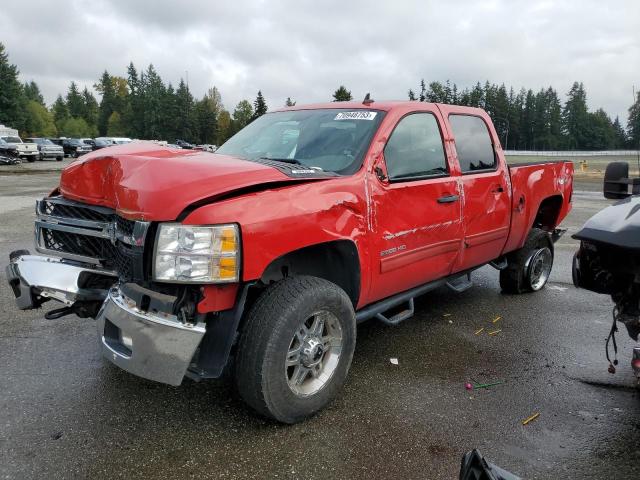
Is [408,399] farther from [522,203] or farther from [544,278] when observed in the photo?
[544,278]

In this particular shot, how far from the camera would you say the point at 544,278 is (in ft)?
18.5

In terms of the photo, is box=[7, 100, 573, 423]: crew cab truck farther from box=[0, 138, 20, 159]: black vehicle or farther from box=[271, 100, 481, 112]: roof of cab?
box=[0, 138, 20, 159]: black vehicle

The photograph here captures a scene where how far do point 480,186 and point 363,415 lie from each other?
225 centimetres

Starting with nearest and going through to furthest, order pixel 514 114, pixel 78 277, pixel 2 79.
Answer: pixel 78 277
pixel 2 79
pixel 514 114

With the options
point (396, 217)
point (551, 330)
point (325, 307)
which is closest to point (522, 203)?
point (551, 330)

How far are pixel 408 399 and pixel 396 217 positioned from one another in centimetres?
120

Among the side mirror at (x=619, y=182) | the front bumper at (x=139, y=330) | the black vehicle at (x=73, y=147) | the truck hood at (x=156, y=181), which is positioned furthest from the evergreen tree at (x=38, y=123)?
the side mirror at (x=619, y=182)

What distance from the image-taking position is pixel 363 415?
2.97 meters

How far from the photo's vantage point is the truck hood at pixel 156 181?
2461 millimetres

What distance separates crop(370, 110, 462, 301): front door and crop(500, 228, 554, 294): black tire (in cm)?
155

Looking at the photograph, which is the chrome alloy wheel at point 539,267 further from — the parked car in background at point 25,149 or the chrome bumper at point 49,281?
the parked car in background at point 25,149

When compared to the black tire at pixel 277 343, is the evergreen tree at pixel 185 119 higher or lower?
higher

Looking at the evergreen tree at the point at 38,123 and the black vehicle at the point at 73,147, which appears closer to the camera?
the black vehicle at the point at 73,147

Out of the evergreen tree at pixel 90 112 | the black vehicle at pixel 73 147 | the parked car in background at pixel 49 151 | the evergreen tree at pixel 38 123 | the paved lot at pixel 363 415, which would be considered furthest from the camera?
the evergreen tree at pixel 90 112
